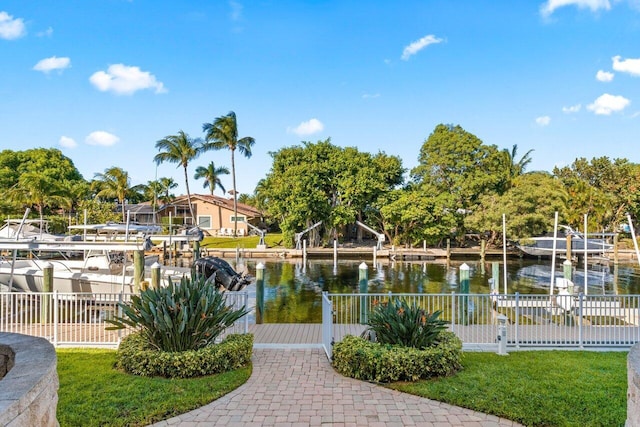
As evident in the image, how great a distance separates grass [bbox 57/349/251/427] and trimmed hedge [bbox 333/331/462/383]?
1.85 m

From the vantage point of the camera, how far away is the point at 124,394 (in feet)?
19.7

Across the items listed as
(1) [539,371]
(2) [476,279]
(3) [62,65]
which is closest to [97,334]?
(1) [539,371]

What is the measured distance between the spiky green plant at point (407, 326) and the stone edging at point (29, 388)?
5.11 metres

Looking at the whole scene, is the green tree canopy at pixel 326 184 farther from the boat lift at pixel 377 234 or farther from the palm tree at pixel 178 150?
the palm tree at pixel 178 150

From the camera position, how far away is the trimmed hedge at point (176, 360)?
6.77 metres

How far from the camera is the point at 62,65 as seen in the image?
17672 mm

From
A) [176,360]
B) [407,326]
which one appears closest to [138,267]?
[176,360]

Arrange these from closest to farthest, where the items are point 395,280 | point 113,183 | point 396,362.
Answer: point 396,362, point 395,280, point 113,183

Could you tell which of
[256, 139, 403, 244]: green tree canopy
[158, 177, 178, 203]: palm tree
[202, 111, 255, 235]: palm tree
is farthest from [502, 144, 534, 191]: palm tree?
[158, 177, 178, 203]: palm tree

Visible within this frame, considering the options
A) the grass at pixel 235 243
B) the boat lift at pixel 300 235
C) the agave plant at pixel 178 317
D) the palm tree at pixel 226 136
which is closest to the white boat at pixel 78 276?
the agave plant at pixel 178 317

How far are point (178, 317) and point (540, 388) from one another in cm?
588

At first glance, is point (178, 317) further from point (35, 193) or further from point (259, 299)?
point (35, 193)

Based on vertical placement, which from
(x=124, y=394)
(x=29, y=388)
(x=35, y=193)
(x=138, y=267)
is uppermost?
(x=35, y=193)

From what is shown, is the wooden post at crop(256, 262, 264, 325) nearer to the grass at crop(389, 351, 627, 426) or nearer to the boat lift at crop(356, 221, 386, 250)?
the grass at crop(389, 351, 627, 426)
